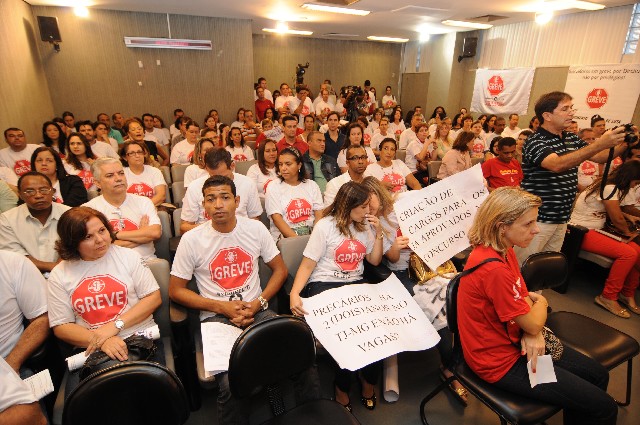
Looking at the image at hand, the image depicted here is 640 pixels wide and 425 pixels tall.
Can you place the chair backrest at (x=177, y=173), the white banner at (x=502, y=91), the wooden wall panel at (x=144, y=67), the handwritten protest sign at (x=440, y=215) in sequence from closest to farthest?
1. the handwritten protest sign at (x=440, y=215)
2. the chair backrest at (x=177, y=173)
3. the wooden wall panel at (x=144, y=67)
4. the white banner at (x=502, y=91)

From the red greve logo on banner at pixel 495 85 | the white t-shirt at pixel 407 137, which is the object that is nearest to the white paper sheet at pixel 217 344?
the white t-shirt at pixel 407 137

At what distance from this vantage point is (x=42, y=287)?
1799 mm

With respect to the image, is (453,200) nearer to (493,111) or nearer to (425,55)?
(493,111)

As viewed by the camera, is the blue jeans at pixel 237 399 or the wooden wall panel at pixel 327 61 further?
the wooden wall panel at pixel 327 61

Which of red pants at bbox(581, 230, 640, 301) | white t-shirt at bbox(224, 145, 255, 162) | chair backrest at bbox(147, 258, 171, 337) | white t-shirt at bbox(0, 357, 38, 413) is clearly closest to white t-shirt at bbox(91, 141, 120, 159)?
white t-shirt at bbox(224, 145, 255, 162)

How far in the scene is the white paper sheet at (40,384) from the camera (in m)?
1.38

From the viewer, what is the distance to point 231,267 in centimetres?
217

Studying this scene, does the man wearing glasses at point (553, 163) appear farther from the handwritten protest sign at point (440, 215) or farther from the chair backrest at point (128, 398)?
the chair backrest at point (128, 398)

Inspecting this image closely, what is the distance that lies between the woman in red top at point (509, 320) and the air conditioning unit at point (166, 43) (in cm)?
827

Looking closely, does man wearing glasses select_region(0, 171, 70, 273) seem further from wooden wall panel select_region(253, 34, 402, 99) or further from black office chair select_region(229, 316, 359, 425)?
wooden wall panel select_region(253, 34, 402, 99)

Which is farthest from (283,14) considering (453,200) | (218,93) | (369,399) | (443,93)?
(369,399)

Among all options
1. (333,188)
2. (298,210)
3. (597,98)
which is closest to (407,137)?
(333,188)

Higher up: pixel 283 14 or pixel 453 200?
pixel 283 14

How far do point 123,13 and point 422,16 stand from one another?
6500mm
